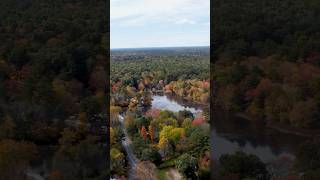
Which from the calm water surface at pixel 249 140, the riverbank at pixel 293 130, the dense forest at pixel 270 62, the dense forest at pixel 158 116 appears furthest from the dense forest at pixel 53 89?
the riverbank at pixel 293 130

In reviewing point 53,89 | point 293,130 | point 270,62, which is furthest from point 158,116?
point 293,130

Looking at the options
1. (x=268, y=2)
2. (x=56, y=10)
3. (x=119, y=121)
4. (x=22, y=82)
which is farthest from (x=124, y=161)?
(x=268, y=2)

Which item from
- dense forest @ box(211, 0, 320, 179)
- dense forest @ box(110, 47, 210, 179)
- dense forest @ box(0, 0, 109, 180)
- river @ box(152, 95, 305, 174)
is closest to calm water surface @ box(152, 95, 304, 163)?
river @ box(152, 95, 305, 174)

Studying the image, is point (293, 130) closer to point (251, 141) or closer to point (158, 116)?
point (251, 141)

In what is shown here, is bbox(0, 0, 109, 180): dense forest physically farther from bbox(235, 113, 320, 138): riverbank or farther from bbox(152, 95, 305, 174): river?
bbox(235, 113, 320, 138): riverbank

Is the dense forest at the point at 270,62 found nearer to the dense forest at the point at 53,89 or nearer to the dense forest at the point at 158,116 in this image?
the dense forest at the point at 158,116

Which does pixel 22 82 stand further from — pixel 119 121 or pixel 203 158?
pixel 203 158
